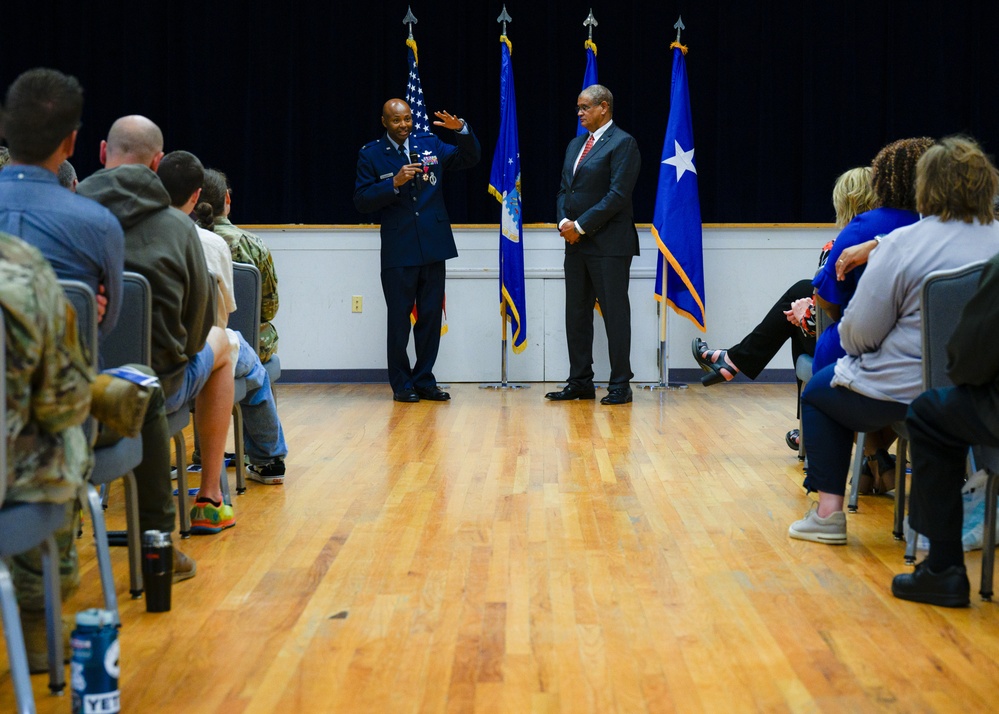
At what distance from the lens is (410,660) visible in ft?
7.52

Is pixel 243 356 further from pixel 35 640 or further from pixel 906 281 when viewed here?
pixel 906 281

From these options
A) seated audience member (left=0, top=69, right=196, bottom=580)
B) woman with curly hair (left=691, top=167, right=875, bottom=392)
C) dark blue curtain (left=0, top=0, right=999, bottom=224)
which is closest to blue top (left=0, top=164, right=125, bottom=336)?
seated audience member (left=0, top=69, right=196, bottom=580)

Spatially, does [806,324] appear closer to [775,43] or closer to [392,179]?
[392,179]

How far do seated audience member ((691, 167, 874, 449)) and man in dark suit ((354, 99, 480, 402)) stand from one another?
202cm

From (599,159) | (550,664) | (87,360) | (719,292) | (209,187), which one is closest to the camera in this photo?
(87,360)

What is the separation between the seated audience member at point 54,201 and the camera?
224cm

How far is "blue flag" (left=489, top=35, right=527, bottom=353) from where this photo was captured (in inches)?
279

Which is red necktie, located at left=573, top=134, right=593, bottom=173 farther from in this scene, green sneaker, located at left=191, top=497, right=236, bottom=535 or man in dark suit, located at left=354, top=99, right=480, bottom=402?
green sneaker, located at left=191, top=497, right=236, bottom=535

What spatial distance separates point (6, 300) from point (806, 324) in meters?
3.12

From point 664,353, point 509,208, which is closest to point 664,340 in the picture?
point 664,353

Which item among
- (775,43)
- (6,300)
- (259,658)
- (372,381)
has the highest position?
(775,43)

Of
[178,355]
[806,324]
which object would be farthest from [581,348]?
[178,355]

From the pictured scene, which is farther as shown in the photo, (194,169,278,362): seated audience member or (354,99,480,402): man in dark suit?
(354,99,480,402): man in dark suit

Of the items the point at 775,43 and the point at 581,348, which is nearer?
the point at 581,348
